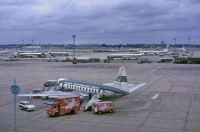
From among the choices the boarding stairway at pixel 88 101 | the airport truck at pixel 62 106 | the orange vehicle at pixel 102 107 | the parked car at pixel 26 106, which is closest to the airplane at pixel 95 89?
the boarding stairway at pixel 88 101

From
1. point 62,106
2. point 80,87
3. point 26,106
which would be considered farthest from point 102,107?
point 26,106

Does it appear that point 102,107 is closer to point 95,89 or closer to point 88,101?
point 88,101

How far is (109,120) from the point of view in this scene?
4044cm

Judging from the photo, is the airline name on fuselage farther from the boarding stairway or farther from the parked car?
the parked car

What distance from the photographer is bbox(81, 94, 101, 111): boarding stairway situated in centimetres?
4630

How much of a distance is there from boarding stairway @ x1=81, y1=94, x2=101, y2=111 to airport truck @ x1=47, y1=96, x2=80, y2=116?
2.03 meters

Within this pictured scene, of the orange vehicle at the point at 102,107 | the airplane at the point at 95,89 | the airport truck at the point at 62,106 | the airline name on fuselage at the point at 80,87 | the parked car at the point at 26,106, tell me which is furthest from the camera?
the airline name on fuselage at the point at 80,87

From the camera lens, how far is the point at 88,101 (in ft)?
160

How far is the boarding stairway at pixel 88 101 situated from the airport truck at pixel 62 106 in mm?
2031

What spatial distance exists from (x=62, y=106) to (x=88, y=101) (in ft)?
20.4

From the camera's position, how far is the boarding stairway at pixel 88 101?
4630 centimetres

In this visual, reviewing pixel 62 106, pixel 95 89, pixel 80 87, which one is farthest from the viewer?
pixel 80 87

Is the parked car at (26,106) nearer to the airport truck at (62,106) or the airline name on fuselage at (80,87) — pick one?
the airport truck at (62,106)

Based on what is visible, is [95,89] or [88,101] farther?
[95,89]
